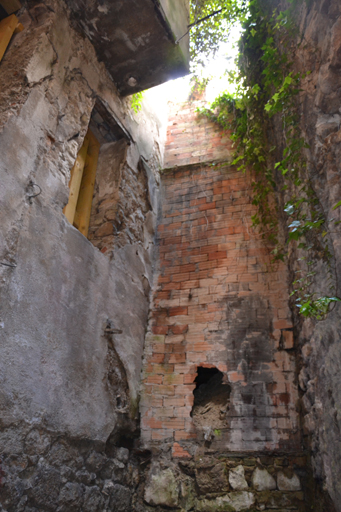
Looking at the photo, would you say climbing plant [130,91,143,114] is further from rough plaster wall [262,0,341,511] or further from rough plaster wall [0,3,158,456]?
rough plaster wall [262,0,341,511]

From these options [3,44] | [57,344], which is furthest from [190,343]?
[3,44]

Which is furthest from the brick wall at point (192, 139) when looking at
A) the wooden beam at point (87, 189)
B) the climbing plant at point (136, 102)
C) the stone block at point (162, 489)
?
the stone block at point (162, 489)

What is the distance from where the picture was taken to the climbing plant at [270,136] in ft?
9.36

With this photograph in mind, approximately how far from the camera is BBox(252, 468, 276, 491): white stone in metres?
2.86

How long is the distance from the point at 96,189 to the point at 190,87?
2589mm

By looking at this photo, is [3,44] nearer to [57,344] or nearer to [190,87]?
[57,344]

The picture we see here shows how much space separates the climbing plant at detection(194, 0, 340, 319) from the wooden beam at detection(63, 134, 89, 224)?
5.46 feet

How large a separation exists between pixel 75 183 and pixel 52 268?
3.77 ft

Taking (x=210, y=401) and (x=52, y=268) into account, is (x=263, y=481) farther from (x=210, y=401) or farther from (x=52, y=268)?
(x=52, y=268)

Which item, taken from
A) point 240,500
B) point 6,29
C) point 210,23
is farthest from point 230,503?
point 210,23

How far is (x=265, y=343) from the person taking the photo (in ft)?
11.1

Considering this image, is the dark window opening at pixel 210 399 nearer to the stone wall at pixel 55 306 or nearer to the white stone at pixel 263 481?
the white stone at pixel 263 481

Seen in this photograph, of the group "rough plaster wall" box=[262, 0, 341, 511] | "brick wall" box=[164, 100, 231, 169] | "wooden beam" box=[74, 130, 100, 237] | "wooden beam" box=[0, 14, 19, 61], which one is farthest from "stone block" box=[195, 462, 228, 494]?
"wooden beam" box=[0, 14, 19, 61]

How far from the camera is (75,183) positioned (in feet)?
11.3
